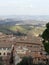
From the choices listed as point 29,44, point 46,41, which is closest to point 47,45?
point 46,41

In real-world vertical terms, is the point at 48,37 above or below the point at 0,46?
above

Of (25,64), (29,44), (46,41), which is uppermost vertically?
(46,41)

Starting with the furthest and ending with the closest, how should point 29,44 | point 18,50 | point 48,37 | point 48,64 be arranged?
1. point 29,44
2. point 18,50
3. point 48,64
4. point 48,37

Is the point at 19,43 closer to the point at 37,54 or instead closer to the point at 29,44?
the point at 29,44

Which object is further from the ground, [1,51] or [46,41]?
[46,41]

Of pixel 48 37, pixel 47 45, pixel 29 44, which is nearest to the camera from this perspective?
pixel 47 45

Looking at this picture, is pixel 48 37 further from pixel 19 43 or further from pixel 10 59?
pixel 19 43

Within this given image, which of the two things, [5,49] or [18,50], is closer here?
[18,50]

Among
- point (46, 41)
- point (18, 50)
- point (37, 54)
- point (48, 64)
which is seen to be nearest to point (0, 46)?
point (18, 50)

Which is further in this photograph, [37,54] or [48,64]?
[37,54]
